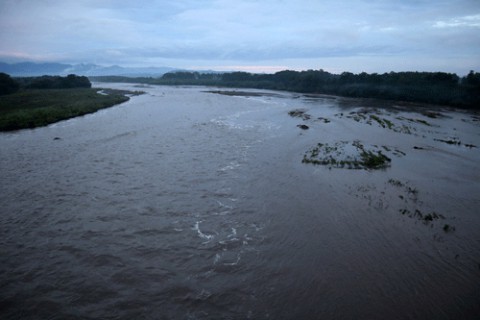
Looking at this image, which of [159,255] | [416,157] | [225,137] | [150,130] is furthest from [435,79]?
[159,255]

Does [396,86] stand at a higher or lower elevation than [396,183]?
higher

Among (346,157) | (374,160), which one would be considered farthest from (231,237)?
(374,160)

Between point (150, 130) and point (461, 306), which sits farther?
point (150, 130)

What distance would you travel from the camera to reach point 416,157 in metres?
21.6

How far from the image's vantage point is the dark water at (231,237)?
304 inches

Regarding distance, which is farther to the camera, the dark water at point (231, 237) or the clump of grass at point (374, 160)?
the clump of grass at point (374, 160)

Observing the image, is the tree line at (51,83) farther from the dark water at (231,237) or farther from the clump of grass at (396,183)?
the clump of grass at (396,183)

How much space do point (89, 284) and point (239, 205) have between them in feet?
22.9

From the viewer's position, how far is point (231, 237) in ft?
35.3

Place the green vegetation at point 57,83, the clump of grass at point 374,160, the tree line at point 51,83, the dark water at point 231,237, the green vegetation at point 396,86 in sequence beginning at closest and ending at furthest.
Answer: the dark water at point 231,237 → the clump of grass at point 374,160 → the green vegetation at point 396,86 → the tree line at point 51,83 → the green vegetation at point 57,83

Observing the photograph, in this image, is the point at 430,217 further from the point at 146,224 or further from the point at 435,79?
the point at 435,79

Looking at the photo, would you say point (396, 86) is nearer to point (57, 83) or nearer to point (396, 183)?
point (396, 183)

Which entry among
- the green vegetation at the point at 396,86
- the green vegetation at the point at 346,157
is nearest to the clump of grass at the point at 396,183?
the green vegetation at the point at 346,157

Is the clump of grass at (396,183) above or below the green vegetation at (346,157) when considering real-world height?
below
